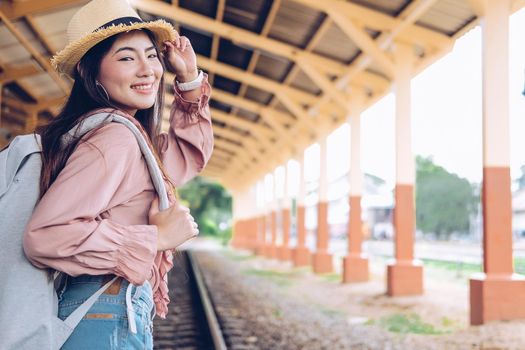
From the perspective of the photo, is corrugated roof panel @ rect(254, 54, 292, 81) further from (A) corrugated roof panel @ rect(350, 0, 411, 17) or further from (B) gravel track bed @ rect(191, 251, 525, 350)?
(B) gravel track bed @ rect(191, 251, 525, 350)

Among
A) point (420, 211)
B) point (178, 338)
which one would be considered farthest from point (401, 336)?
point (420, 211)

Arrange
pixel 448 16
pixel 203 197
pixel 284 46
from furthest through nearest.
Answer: pixel 203 197
pixel 284 46
pixel 448 16

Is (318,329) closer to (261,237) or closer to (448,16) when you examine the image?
(448,16)

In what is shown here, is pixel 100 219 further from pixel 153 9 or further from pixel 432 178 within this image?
pixel 432 178

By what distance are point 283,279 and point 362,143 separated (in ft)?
12.2

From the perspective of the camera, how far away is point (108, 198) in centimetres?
126

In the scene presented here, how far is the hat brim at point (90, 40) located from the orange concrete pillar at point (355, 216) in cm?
1176

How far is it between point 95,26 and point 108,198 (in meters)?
0.40

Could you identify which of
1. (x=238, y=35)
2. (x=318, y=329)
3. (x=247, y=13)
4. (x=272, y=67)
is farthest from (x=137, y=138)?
(x=272, y=67)

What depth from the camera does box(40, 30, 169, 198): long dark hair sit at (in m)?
1.26

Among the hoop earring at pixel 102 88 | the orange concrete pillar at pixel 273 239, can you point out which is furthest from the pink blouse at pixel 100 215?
the orange concrete pillar at pixel 273 239

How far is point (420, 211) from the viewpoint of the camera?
3431 cm

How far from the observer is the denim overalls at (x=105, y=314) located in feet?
4.07

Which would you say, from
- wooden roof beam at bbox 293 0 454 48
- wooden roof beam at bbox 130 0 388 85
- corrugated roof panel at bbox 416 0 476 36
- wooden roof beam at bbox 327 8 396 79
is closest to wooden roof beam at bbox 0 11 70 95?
wooden roof beam at bbox 130 0 388 85
